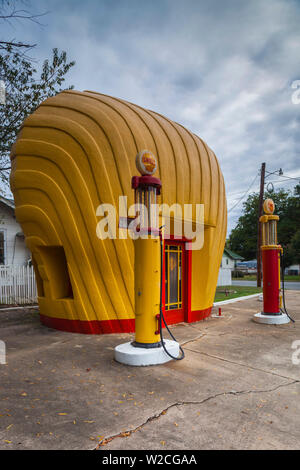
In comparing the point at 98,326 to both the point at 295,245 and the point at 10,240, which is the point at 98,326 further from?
the point at 295,245

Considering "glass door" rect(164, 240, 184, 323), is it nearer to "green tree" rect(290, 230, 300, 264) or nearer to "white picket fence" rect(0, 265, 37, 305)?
"white picket fence" rect(0, 265, 37, 305)

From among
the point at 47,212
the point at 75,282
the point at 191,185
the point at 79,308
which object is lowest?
the point at 79,308

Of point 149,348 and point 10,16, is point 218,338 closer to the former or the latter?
point 149,348

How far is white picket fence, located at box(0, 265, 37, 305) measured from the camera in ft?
39.6

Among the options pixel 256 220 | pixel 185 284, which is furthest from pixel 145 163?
pixel 256 220

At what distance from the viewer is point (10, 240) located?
15.6 meters

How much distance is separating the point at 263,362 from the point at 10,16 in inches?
272

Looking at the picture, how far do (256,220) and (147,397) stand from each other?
190ft

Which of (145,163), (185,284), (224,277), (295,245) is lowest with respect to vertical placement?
(224,277)

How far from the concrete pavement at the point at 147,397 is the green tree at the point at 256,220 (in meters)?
40.8

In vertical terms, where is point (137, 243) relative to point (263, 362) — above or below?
above

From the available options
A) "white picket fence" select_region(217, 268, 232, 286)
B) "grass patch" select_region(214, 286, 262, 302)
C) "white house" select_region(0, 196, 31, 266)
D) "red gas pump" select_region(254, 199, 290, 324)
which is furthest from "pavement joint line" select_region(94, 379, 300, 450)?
"white picket fence" select_region(217, 268, 232, 286)

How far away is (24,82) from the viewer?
1016 centimetres
